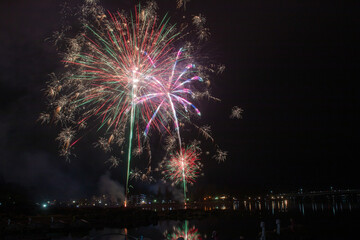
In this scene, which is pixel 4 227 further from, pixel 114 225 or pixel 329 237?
pixel 329 237

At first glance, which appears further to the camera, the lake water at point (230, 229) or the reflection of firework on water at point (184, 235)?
the reflection of firework on water at point (184, 235)

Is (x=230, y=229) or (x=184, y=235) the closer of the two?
(x=184, y=235)

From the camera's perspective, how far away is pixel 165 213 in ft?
162

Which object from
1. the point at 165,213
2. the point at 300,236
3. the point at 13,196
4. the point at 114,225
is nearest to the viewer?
the point at 300,236

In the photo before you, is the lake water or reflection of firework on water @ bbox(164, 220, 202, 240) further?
reflection of firework on water @ bbox(164, 220, 202, 240)

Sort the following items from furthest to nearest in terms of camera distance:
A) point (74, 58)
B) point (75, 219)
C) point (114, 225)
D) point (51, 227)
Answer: point (114, 225) → point (75, 219) → point (51, 227) → point (74, 58)

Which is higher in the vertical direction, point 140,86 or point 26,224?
point 140,86

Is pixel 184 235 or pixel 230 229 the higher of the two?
pixel 184 235

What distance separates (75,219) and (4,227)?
7.04 metres

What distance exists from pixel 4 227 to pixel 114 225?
11790 millimetres

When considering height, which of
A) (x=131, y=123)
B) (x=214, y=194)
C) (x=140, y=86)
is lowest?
(x=214, y=194)

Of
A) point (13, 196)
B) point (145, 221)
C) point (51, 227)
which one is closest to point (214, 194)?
point (13, 196)

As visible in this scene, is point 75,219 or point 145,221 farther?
point 145,221

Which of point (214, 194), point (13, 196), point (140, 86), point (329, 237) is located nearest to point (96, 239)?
point (140, 86)
